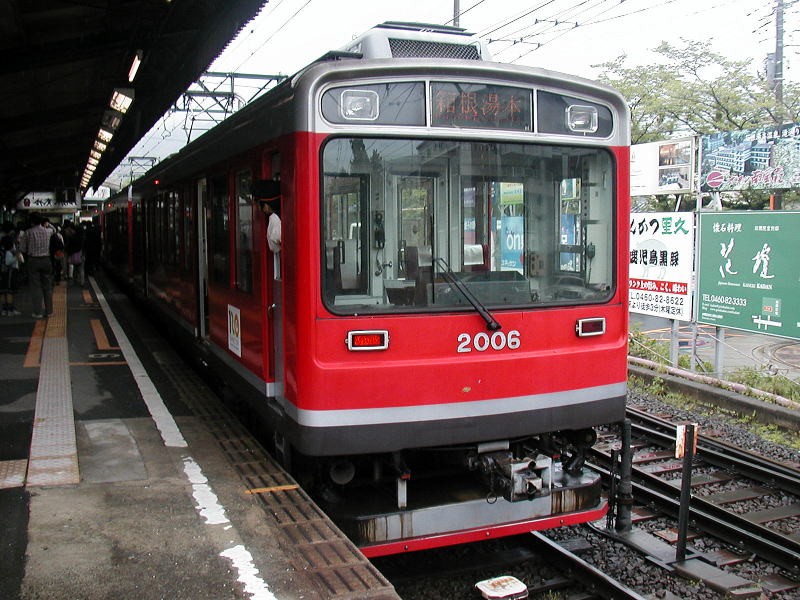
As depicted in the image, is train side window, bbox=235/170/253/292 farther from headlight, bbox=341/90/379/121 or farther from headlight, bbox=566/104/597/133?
headlight, bbox=566/104/597/133

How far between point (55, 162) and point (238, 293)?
63.9 ft

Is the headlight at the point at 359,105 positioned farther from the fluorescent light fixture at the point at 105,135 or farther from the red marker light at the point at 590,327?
the fluorescent light fixture at the point at 105,135

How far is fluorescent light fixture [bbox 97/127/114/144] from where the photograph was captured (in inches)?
653

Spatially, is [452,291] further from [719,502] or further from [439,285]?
[719,502]

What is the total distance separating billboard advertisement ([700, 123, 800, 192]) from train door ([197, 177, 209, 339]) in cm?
1128

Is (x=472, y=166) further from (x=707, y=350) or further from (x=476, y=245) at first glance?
(x=707, y=350)

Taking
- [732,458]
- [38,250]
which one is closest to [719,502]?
[732,458]

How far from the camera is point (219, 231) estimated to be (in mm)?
6219

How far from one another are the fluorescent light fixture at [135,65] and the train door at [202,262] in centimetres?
372

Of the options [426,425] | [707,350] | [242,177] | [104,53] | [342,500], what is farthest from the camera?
[707,350]

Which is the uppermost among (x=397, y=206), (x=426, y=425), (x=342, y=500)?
(x=397, y=206)

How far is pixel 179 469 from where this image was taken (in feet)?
16.1

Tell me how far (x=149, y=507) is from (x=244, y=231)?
2065mm

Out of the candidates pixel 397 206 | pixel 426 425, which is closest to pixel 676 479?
pixel 426 425
